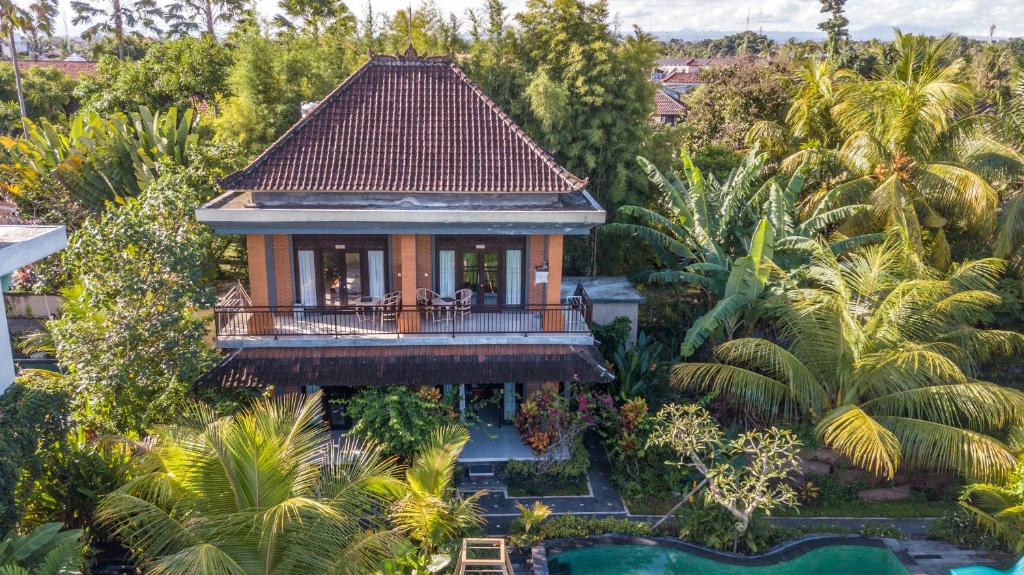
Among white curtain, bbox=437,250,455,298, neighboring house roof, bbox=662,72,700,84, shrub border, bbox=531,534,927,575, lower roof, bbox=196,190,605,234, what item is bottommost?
shrub border, bbox=531,534,927,575

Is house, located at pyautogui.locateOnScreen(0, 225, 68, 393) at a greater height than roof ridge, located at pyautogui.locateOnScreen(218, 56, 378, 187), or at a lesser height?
lesser

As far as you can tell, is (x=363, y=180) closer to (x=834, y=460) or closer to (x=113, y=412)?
(x=113, y=412)

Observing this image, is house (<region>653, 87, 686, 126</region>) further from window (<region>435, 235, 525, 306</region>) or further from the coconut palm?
the coconut palm

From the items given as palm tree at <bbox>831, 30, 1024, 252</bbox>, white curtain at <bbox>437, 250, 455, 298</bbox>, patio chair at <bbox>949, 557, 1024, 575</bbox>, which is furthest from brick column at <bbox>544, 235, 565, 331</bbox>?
palm tree at <bbox>831, 30, 1024, 252</bbox>

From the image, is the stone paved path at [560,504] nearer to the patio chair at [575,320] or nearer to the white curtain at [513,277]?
the patio chair at [575,320]

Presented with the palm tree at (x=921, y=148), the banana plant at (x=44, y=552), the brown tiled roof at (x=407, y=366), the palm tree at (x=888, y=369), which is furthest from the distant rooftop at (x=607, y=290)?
the banana plant at (x=44, y=552)

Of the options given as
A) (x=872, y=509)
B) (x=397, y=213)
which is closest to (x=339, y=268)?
(x=397, y=213)

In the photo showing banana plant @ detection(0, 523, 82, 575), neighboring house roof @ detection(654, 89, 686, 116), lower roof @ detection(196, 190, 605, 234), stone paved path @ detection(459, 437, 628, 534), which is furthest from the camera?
neighboring house roof @ detection(654, 89, 686, 116)
